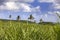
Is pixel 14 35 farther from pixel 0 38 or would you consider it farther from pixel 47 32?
pixel 47 32

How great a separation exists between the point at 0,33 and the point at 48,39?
1695 millimetres

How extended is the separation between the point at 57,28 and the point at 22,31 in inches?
57.2

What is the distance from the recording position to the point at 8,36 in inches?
385

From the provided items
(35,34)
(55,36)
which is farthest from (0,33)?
(55,36)

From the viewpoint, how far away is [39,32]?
1004 centimetres

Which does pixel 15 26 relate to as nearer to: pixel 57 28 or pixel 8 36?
pixel 8 36

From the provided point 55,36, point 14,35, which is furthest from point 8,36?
point 55,36

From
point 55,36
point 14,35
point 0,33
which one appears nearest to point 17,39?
point 14,35

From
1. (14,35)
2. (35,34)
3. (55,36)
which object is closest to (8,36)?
(14,35)

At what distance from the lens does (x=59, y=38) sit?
1038 centimetres

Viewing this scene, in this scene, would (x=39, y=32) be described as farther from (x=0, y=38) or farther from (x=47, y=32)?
(x=0, y=38)

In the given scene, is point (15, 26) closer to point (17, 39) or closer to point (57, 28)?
point (17, 39)

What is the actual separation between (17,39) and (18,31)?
30 cm

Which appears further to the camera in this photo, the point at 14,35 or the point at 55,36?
the point at 55,36
